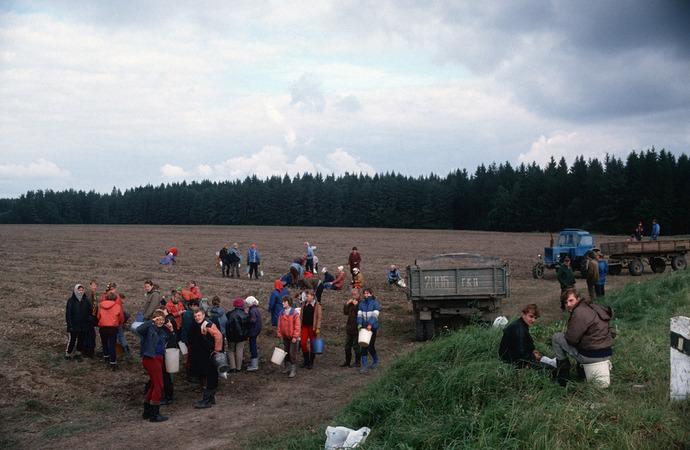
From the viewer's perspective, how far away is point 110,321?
12.0 metres

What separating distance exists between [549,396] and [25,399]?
8476 millimetres

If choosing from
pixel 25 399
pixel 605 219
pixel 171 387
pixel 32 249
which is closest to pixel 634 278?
pixel 171 387

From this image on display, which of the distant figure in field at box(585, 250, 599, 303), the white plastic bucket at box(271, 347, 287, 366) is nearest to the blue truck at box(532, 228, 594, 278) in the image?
the distant figure in field at box(585, 250, 599, 303)

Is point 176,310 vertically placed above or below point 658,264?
above

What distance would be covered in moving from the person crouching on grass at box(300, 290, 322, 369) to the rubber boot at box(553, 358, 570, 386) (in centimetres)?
618

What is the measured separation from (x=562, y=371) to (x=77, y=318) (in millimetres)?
9228

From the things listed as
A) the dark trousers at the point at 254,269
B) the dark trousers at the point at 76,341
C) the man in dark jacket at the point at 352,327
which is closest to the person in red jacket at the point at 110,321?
the dark trousers at the point at 76,341

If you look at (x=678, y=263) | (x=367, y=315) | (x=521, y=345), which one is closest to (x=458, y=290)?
(x=367, y=315)

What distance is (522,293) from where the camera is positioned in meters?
22.2

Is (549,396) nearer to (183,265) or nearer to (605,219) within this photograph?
(183,265)

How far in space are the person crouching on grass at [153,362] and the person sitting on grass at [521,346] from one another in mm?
5232

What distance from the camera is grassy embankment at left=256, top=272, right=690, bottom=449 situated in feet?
18.7

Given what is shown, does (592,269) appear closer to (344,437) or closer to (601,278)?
(601,278)

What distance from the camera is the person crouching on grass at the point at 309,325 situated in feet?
41.1
